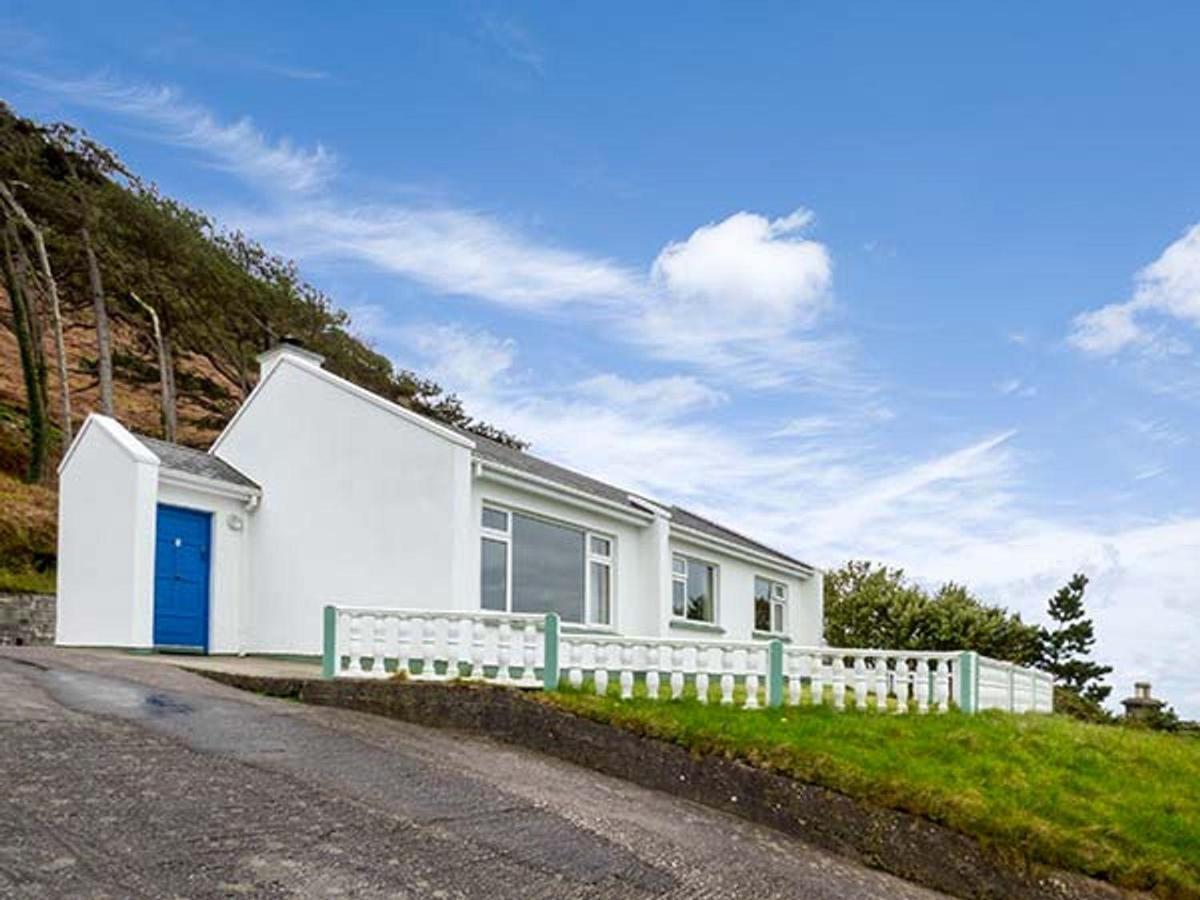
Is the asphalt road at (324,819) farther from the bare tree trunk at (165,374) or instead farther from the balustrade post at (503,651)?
the bare tree trunk at (165,374)

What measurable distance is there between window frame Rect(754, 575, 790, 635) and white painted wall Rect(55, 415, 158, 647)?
43.2 ft

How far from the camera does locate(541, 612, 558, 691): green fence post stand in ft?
36.8

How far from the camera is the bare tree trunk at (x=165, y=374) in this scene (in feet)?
102

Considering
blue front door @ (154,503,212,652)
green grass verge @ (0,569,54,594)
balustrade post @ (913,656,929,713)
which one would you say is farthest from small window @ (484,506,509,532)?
green grass verge @ (0,569,54,594)

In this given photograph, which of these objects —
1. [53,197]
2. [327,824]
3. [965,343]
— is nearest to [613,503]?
[965,343]

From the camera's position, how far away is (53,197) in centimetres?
3247

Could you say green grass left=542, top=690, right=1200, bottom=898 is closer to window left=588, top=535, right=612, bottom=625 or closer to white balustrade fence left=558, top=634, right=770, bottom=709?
white balustrade fence left=558, top=634, right=770, bottom=709

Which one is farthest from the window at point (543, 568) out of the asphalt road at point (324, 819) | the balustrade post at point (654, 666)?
the asphalt road at point (324, 819)

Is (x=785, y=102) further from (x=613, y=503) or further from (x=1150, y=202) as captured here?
(x=613, y=503)

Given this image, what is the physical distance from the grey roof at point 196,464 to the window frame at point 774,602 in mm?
11577

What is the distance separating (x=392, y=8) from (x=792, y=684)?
8.67 meters

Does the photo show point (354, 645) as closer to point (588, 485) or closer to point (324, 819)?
point (324, 819)

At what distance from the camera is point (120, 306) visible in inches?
1369

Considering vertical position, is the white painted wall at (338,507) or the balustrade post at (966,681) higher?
the white painted wall at (338,507)
